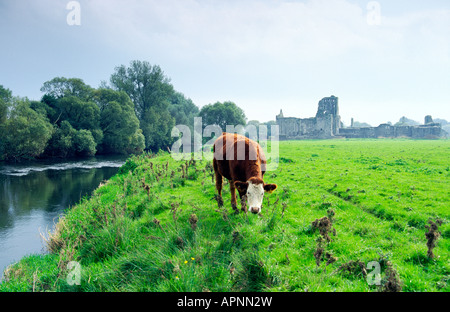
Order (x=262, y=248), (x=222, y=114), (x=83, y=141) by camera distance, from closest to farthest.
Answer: (x=262, y=248) < (x=83, y=141) < (x=222, y=114)

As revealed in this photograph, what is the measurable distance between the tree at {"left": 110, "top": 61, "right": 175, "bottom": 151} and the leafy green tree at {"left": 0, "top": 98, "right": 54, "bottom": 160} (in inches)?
884

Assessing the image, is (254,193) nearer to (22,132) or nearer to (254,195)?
(254,195)

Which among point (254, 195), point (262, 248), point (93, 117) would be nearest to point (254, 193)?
point (254, 195)

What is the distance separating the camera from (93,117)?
38.9m

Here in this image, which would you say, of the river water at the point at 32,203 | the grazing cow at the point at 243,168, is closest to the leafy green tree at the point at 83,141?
the river water at the point at 32,203

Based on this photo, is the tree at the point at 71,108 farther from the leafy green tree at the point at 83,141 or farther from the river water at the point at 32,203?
the river water at the point at 32,203

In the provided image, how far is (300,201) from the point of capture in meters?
8.28

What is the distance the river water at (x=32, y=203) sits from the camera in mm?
8445

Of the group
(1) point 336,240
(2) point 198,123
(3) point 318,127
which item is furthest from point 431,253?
(3) point 318,127

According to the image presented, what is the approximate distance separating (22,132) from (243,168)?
32.9 metres

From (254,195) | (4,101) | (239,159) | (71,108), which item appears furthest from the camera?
(71,108)

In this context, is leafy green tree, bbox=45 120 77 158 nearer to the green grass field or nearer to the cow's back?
the green grass field

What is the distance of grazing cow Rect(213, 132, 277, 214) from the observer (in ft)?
18.8

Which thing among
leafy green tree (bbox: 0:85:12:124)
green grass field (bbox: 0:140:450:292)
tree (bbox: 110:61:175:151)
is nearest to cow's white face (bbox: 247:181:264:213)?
green grass field (bbox: 0:140:450:292)
